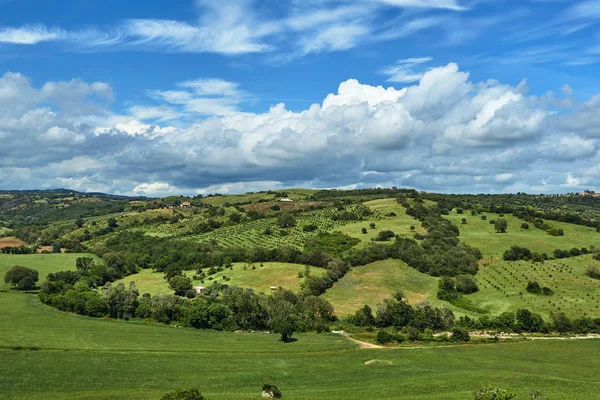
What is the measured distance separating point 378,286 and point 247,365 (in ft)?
251

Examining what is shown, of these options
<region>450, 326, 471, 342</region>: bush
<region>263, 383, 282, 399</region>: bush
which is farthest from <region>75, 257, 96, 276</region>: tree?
<region>263, 383, 282, 399</region>: bush

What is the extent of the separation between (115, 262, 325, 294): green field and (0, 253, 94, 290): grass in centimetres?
2638

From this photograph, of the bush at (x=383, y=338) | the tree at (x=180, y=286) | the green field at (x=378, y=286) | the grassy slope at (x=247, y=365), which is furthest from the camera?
the tree at (x=180, y=286)

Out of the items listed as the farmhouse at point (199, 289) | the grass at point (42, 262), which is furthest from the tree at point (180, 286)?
the grass at point (42, 262)

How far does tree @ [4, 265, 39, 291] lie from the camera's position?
463ft

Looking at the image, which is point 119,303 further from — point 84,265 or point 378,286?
point 378,286

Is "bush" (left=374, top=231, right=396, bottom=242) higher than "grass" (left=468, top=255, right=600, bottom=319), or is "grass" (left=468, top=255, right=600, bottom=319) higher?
"bush" (left=374, top=231, right=396, bottom=242)

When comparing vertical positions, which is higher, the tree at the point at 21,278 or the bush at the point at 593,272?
the bush at the point at 593,272

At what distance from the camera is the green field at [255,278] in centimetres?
13650

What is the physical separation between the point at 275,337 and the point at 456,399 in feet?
170

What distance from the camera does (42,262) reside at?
17400 cm

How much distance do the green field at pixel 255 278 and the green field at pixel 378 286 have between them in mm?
11523

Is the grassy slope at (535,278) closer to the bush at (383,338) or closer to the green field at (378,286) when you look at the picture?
the green field at (378,286)

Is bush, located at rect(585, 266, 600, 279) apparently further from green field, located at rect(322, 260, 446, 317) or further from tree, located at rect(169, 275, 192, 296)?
tree, located at rect(169, 275, 192, 296)
